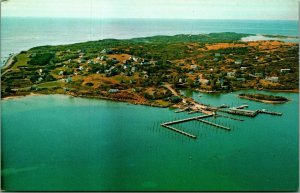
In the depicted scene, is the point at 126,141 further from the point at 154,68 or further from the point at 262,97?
the point at 262,97

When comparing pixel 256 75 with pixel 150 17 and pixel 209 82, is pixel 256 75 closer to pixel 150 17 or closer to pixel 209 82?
pixel 209 82

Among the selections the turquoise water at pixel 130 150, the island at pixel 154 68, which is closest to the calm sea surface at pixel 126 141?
the turquoise water at pixel 130 150

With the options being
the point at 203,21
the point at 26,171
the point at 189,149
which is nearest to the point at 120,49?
the point at 203,21

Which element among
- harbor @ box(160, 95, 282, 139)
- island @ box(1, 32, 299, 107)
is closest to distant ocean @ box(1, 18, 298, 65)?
island @ box(1, 32, 299, 107)

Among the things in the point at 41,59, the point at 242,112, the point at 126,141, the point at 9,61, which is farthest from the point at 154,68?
the point at 9,61

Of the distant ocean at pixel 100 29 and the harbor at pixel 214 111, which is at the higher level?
the distant ocean at pixel 100 29

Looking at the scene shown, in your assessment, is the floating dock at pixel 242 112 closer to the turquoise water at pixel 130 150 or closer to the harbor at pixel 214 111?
the harbor at pixel 214 111

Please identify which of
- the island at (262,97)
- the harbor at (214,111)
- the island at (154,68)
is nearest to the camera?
the island at (154,68)
